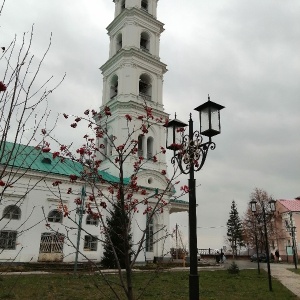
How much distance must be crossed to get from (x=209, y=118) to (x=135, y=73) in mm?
27720

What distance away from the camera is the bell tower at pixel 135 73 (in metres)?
32.8

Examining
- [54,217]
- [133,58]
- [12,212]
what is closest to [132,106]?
[133,58]

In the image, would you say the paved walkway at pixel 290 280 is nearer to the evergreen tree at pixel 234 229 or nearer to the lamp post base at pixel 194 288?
the lamp post base at pixel 194 288

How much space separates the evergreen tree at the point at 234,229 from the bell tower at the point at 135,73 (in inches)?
1695

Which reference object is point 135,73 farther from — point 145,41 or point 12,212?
point 12,212

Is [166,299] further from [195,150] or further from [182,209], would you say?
[182,209]

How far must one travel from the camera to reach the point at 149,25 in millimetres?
36938

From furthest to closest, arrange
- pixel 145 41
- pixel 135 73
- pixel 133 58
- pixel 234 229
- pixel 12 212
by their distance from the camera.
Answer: pixel 234 229 → pixel 145 41 → pixel 133 58 → pixel 135 73 → pixel 12 212

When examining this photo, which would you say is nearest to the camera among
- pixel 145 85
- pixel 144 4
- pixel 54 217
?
pixel 54 217

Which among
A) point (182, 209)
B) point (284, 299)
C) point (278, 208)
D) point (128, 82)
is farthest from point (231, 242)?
point (284, 299)

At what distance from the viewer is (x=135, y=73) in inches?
1342

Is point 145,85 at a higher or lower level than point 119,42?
lower

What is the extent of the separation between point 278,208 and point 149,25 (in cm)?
3756

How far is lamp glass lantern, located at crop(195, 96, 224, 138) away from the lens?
7395 mm
